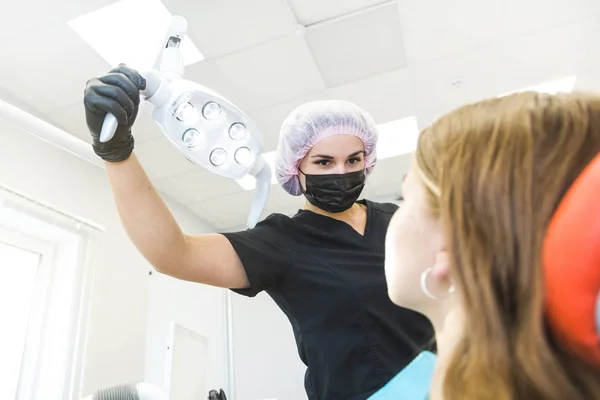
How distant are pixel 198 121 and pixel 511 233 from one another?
67cm

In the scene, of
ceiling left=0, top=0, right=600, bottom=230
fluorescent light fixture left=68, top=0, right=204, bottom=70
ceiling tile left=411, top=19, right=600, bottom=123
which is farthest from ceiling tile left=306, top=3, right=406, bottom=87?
fluorescent light fixture left=68, top=0, right=204, bottom=70

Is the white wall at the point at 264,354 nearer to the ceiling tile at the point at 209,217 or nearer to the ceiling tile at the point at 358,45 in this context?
the ceiling tile at the point at 209,217

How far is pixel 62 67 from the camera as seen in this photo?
2.34 m

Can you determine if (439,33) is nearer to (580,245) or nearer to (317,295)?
(317,295)

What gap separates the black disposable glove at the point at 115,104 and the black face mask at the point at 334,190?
1.68ft

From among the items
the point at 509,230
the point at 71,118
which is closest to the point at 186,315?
the point at 71,118

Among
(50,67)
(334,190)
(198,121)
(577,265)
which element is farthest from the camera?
(50,67)

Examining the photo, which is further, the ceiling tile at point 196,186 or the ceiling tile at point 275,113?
the ceiling tile at point 196,186

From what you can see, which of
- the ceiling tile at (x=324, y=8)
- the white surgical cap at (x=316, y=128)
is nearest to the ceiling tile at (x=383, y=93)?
the ceiling tile at (x=324, y=8)

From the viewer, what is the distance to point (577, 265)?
39cm

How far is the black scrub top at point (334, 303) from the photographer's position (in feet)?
3.44

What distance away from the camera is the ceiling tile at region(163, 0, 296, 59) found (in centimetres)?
211

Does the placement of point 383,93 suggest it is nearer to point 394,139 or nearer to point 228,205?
point 394,139

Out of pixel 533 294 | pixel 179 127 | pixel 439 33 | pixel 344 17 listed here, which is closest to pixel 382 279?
pixel 179 127
